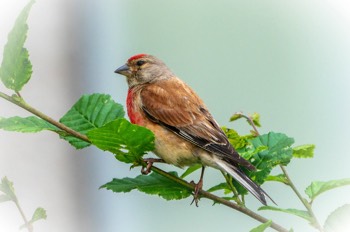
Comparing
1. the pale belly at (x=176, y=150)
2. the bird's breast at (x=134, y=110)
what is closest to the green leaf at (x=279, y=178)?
the pale belly at (x=176, y=150)

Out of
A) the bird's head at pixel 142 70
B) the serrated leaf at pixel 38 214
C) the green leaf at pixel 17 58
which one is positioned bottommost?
the serrated leaf at pixel 38 214

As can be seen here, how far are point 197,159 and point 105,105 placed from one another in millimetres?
775

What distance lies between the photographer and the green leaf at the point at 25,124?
1.12 meters

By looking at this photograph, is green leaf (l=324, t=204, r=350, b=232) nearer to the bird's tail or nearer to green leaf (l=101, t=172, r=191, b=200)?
the bird's tail

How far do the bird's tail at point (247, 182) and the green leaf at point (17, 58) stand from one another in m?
0.57

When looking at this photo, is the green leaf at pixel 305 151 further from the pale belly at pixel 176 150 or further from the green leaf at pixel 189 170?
the pale belly at pixel 176 150

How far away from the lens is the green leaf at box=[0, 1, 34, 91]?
42.1 inches

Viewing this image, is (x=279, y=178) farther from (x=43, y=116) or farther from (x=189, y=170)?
(x=43, y=116)

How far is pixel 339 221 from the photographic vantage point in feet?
3.32

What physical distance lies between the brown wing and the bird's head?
22 centimetres

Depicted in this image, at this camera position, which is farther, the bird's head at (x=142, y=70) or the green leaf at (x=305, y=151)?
the bird's head at (x=142, y=70)

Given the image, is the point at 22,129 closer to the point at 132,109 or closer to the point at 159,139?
the point at 159,139

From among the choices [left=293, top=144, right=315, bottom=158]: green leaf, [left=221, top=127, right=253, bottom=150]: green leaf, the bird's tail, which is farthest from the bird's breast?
[left=293, top=144, right=315, bottom=158]: green leaf

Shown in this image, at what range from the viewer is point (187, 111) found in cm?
217
